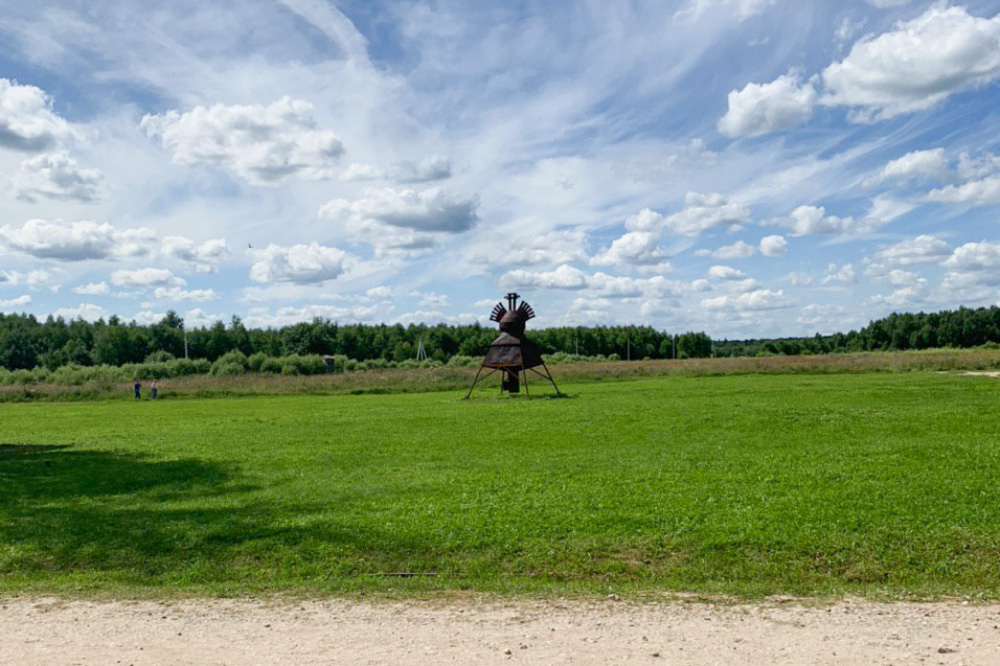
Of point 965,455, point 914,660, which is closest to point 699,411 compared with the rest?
point 965,455

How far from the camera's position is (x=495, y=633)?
7.16 meters

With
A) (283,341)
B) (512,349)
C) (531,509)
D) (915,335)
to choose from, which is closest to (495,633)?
(531,509)

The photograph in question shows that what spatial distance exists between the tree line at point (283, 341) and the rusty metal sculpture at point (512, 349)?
267 ft

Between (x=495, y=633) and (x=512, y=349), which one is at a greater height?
(x=512, y=349)

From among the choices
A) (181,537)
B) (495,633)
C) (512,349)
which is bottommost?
(181,537)

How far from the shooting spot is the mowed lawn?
966 centimetres

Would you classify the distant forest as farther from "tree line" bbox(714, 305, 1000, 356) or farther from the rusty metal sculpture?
the rusty metal sculpture

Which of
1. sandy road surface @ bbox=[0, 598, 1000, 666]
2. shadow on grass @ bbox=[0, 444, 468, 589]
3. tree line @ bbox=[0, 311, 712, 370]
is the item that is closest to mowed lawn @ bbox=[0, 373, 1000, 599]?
shadow on grass @ bbox=[0, 444, 468, 589]

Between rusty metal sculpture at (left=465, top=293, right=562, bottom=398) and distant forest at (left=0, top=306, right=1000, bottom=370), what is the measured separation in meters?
84.1

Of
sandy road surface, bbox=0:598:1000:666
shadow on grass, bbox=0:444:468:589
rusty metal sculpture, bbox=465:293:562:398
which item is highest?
rusty metal sculpture, bbox=465:293:562:398

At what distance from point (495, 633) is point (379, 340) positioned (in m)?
143

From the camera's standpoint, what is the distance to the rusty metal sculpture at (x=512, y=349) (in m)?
39.7

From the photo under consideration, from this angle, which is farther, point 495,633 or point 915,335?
point 915,335

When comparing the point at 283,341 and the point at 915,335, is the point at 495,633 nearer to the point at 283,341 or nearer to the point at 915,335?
the point at 283,341
